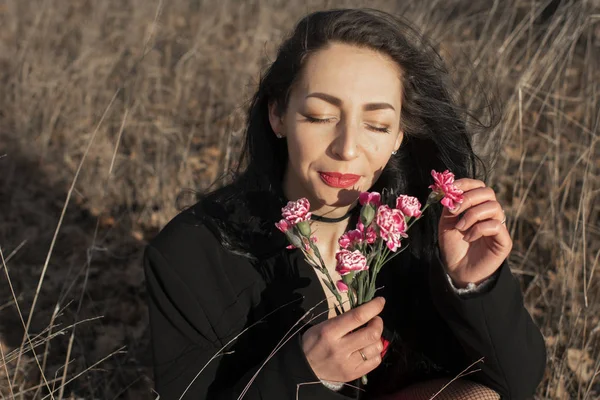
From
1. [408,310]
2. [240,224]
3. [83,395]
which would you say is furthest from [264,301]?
[83,395]

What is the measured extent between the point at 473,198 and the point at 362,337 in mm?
437

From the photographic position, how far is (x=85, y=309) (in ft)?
11.0

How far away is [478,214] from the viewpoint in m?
1.82

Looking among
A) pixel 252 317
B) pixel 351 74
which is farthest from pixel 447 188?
pixel 252 317

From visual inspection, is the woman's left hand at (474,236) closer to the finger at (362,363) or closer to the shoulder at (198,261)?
the finger at (362,363)

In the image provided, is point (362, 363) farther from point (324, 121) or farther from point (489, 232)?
point (324, 121)

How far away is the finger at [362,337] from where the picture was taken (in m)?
1.74

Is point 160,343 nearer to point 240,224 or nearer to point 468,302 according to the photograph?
point 240,224

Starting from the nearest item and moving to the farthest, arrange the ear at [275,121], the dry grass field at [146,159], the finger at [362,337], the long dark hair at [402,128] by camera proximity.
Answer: the finger at [362,337] → the long dark hair at [402,128] → the ear at [275,121] → the dry grass field at [146,159]

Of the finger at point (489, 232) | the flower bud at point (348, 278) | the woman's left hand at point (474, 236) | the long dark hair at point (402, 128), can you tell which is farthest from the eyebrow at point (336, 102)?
the flower bud at point (348, 278)

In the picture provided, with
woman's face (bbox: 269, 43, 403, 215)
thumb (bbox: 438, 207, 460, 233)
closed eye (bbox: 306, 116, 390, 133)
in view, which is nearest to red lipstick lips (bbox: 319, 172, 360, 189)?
woman's face (bbox: 269, 43, 403, 215)

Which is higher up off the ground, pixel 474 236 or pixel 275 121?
pixel 275 121

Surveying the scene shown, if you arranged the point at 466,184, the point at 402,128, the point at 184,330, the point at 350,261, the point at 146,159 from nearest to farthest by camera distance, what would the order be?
1. the point at 350,261
2. the point at 466,184
3. the point at 184,330
4. the point at 402,128
5. the point at 146,159

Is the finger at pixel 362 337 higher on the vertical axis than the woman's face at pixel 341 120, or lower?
lower
